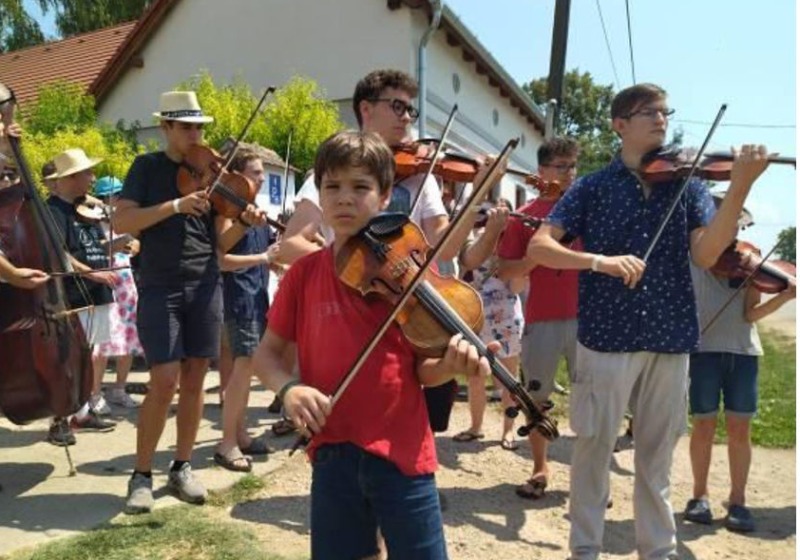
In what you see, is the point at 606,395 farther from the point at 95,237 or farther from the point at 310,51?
the point at 310,51

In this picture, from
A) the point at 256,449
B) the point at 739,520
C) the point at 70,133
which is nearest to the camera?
the point at 739,520

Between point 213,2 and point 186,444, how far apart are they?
12.0 m

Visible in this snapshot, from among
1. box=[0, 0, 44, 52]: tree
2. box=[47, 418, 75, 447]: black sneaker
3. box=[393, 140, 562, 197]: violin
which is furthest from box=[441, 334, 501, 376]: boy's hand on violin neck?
box=[0, 0, 44, 52]: tree

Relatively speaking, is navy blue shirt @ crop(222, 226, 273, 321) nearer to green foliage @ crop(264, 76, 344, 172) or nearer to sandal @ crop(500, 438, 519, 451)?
sandal @ crop(500, 438, 519, 451)

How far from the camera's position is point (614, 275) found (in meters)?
2.80

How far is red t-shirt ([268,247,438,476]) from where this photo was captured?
6.25 ft

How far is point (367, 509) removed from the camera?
1947 mm

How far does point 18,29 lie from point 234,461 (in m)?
18.5

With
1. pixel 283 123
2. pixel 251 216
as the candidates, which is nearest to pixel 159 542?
pixel 251 216

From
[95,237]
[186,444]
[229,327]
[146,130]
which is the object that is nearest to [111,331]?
[95,237]

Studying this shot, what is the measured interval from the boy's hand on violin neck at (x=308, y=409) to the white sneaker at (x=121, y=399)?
14.4 ft

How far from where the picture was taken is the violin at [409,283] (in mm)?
1863

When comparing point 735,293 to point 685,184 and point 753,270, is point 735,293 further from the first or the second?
point 685,184

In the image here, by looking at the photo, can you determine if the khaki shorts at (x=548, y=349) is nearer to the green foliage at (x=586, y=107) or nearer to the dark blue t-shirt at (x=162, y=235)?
the dark blue t-shirt at (x=162, y=235)
